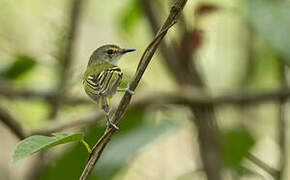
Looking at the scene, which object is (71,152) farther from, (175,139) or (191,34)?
(175,139)

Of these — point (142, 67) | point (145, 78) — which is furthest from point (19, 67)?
point (142, 67)

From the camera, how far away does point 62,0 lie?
429 centimetres

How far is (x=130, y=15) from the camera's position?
10.2 ft

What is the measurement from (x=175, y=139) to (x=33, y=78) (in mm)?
1304

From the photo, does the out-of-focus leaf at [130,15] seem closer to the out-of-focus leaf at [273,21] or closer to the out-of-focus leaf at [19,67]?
the out-of-focus leaf at [19,67]

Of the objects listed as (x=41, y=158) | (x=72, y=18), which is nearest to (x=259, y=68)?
(x=72, y=18)

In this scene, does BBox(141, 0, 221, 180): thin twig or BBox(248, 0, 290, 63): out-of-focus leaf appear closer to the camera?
BBox(248, 0, 290, 63): out-of-focus leaf

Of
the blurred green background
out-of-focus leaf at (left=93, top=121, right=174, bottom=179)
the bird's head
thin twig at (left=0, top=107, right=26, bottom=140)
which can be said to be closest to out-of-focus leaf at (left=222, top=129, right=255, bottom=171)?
the blurred green background

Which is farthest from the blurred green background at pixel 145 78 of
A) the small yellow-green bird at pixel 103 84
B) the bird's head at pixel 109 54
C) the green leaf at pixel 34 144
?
the green leaf at pixel 34 144

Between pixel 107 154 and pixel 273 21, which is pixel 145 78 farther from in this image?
pixel 273 21

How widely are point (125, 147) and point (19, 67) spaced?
2.75ft

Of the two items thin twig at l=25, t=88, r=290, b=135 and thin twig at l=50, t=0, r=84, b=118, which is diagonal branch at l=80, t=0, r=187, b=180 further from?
thin twig at l=50, t=0, r=84, b=118

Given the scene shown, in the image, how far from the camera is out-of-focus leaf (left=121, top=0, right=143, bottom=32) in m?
3.09

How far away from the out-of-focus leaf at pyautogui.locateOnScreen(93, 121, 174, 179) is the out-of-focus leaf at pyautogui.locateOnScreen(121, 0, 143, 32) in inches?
29.9
